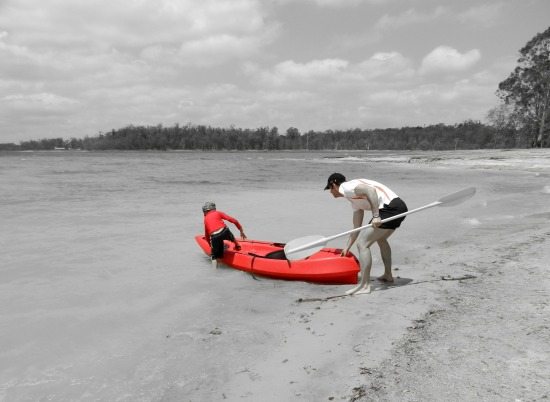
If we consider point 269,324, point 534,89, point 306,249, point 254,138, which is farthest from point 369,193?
point 254,138

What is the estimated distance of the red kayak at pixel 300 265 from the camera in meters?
5.74

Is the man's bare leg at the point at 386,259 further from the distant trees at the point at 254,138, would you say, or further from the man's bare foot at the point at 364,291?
the distant trees at the point at 254,138

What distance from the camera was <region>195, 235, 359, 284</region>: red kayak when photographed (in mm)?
5738

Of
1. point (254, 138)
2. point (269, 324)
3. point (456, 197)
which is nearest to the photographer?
point (269, 324)

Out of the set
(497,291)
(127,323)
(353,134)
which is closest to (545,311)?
(497,291)

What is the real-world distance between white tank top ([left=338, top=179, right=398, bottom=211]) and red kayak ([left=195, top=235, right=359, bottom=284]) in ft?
2.88

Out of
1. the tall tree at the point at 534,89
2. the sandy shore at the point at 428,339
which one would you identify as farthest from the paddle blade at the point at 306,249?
the tall tree at the point at 534,89

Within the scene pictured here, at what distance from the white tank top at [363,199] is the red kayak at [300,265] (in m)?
0.88

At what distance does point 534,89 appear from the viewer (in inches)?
1686

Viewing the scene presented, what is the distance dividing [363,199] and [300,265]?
1.43 metres

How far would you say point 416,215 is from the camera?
11.7 m

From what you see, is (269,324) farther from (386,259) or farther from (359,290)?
(386,259)

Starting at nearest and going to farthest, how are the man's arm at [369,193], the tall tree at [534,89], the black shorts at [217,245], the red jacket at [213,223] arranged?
the man's arm at [369,193]
the black shorts at [217,245]
the red jacket at [213,223]
the tall tree at [534,89]

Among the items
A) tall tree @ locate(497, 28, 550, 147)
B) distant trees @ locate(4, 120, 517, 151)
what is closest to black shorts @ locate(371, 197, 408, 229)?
tall tree @ locate(497, 28, 550, 147)
